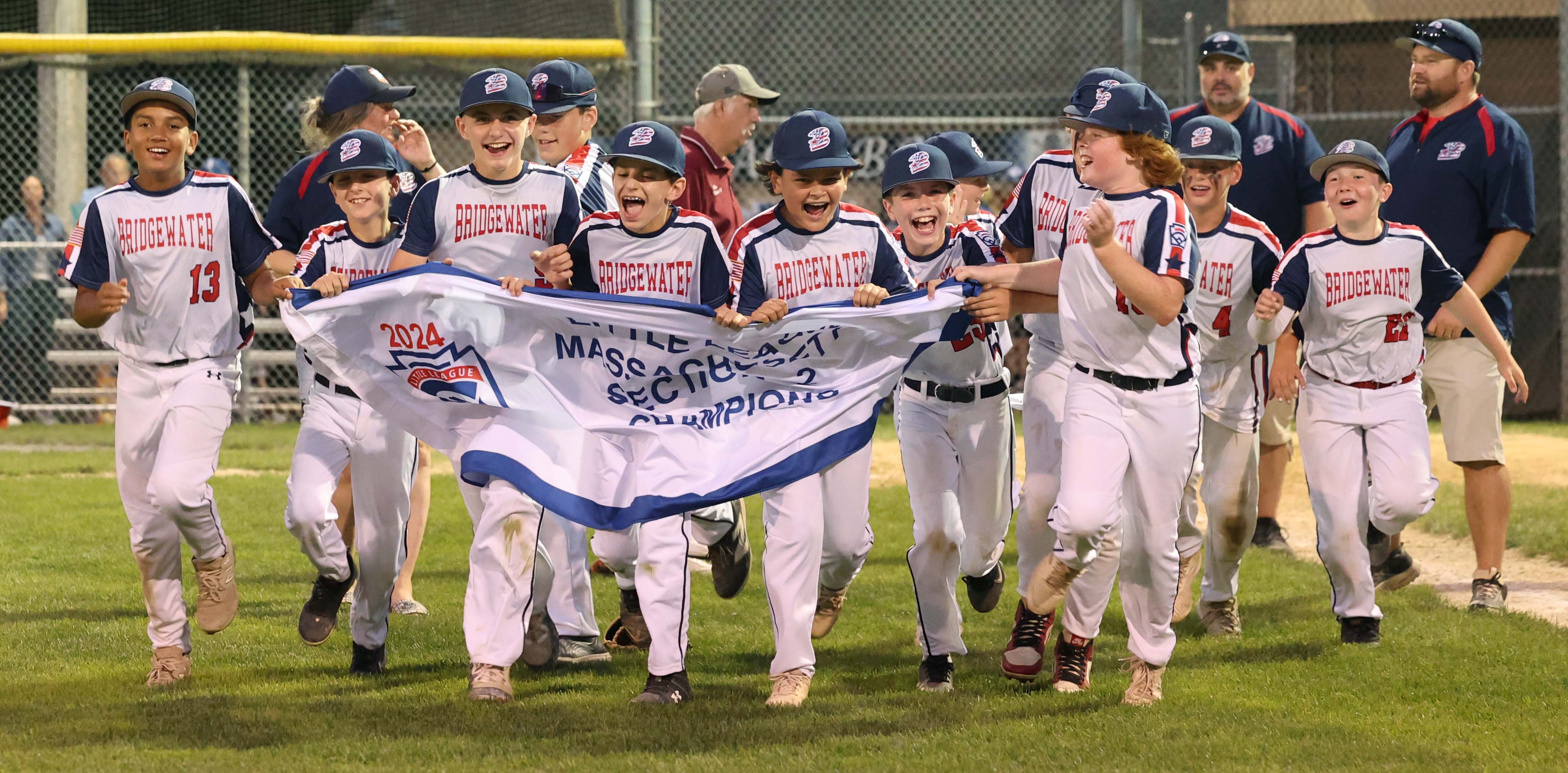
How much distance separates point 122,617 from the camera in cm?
673

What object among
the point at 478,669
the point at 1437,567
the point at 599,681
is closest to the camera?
the point at 478,669

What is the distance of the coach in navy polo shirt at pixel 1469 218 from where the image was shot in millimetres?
7164

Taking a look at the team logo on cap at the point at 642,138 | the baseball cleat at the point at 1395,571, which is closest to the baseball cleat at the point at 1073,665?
the team logo on cap at the point at 642,138

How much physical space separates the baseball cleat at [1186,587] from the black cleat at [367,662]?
3.14 metres

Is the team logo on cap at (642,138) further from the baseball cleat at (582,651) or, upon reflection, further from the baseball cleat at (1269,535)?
the baseball cleat at (1269,535)

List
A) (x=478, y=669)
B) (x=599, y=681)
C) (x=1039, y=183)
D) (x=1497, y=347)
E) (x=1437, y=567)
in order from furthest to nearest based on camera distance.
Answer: (x=1437, y=567) < (x=1497, y=347) < (x=1039, y=183) < (x=599, y=681) < (x=478, y=669)

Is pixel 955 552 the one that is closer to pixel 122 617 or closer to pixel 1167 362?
pixel 1167 362

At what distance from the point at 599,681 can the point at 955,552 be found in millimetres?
1309

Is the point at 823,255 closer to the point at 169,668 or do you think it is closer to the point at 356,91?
the point at 356,91

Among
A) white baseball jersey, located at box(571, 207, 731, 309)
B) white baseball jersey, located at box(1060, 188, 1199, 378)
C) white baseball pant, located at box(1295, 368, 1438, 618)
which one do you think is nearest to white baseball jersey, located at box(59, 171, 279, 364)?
white baseball jersey, located at box(571, 207, 731, 309)

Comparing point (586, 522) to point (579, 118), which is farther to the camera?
point (579, 118)

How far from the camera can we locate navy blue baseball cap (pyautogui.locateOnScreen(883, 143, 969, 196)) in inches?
225

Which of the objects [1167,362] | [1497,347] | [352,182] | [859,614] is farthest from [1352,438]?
[352,182]

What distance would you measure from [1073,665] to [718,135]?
10.0 feet
